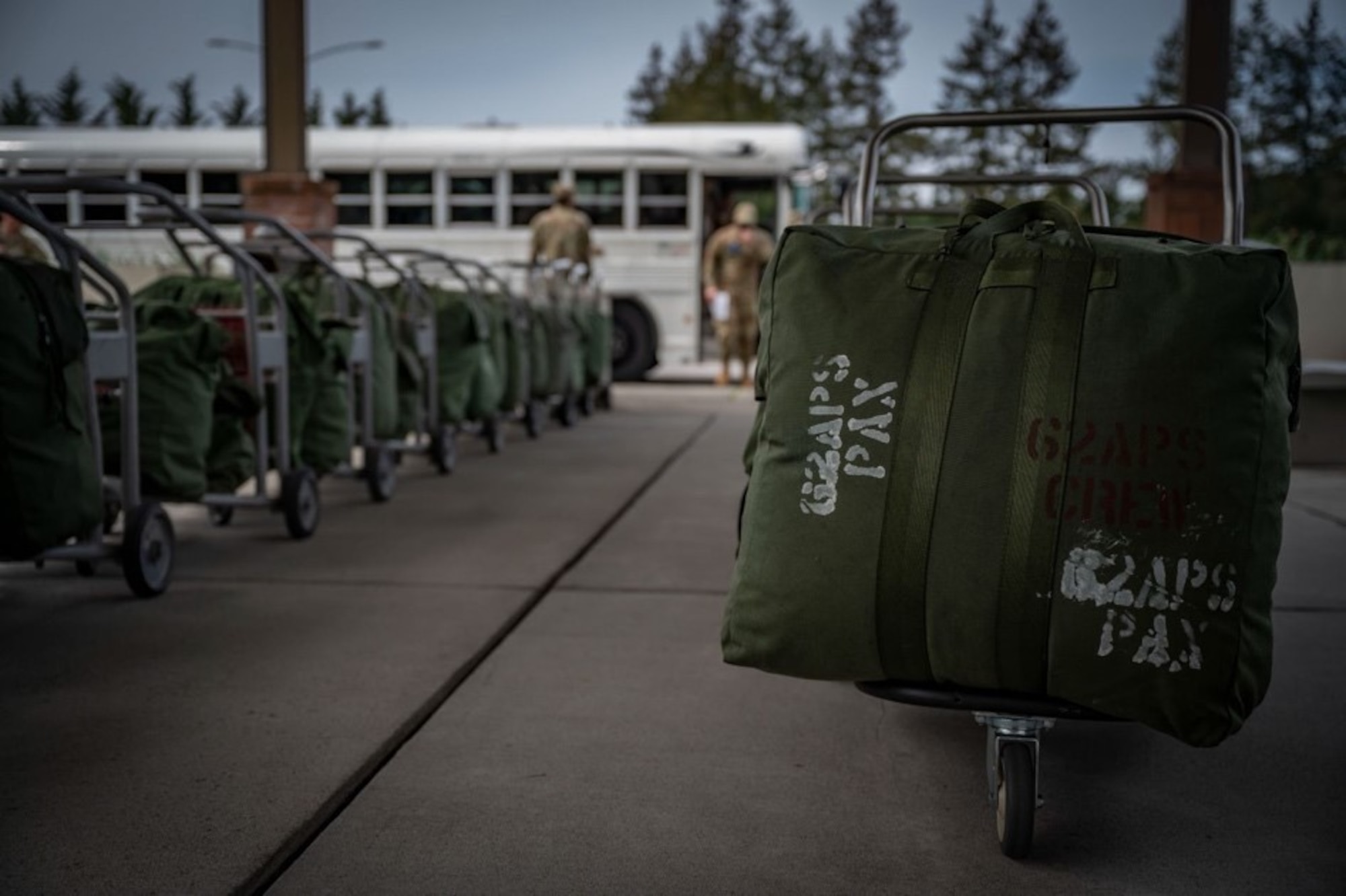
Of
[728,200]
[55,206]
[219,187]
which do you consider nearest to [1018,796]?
[728,200]

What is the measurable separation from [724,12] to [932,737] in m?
62.4

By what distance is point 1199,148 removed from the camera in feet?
34.5

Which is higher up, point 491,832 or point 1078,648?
point 1078,648

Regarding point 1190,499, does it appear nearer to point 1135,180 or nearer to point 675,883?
point 675,883

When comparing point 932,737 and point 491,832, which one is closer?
point 491,832

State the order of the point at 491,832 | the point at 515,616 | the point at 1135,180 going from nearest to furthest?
the point at 491,832
the point at 515,616
the point at 1135,180

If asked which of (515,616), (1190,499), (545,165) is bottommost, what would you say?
(515,616)

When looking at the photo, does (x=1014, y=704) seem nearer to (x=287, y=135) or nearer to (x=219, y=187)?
(x=287, y=135)

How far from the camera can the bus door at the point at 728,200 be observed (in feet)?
56.3

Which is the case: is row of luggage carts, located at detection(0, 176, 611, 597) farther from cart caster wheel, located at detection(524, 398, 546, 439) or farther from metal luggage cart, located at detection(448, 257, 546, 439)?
cart caster wheel, located at detection(524, 398, 546, 439)

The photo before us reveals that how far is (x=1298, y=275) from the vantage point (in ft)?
36.8

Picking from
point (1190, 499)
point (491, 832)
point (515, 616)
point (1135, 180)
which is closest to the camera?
point (1190, 499)

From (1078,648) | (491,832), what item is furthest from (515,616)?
(1078,648)

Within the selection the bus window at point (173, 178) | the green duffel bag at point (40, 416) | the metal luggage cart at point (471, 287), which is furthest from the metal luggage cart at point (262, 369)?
the bus window at point (173, 178)
